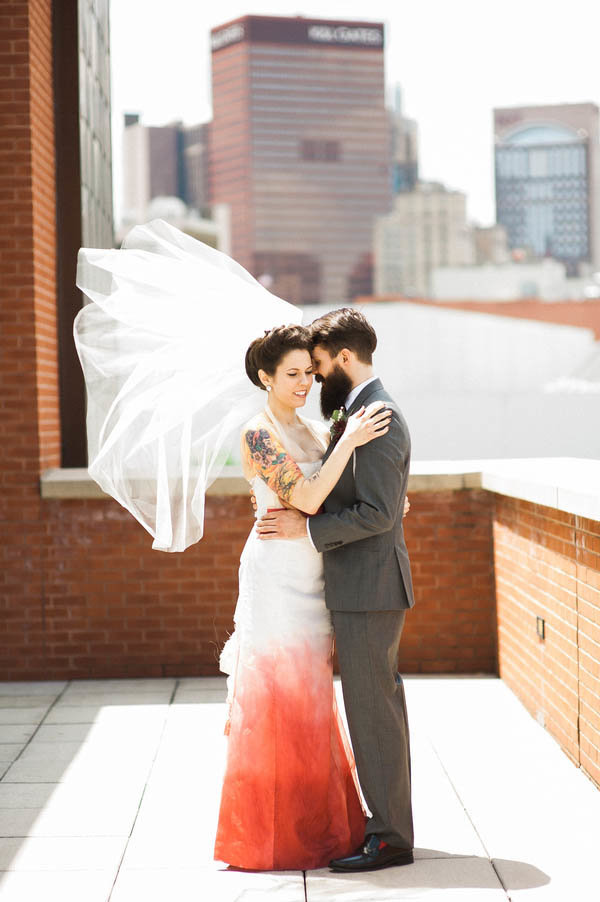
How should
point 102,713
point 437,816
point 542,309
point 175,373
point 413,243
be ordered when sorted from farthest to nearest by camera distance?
point 413,243 → point 542,309 → point 102,713 → point 437,816 → point 175,373

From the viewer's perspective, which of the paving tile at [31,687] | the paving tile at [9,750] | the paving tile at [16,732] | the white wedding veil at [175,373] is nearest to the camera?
the white wedding veil at [175,373]

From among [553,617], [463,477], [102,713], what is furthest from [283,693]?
[463,477]

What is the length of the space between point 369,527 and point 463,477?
3420 mm

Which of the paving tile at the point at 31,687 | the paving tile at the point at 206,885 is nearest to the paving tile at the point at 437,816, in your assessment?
the paving tile at the point at 206,885

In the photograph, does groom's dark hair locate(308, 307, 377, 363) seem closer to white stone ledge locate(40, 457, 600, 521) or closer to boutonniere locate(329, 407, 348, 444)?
boutonniere locate(329, 407, 348, 444)

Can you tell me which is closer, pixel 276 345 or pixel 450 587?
pixel 276 345

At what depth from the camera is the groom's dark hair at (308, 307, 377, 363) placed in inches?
148

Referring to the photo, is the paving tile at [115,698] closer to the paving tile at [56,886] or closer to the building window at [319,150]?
the paving tile at [56,886]

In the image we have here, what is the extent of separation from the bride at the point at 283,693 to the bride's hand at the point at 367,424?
24cm

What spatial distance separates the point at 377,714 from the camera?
3785 millimetres

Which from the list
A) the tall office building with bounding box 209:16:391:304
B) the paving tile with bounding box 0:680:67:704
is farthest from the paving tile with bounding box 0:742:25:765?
the tall office building with bounding box 209:16:391:304

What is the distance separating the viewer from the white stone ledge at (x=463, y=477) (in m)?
5.68

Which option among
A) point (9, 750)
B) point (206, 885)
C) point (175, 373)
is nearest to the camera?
point (206, 885)

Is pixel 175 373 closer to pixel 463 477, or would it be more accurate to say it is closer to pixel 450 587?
pixel 463 477
